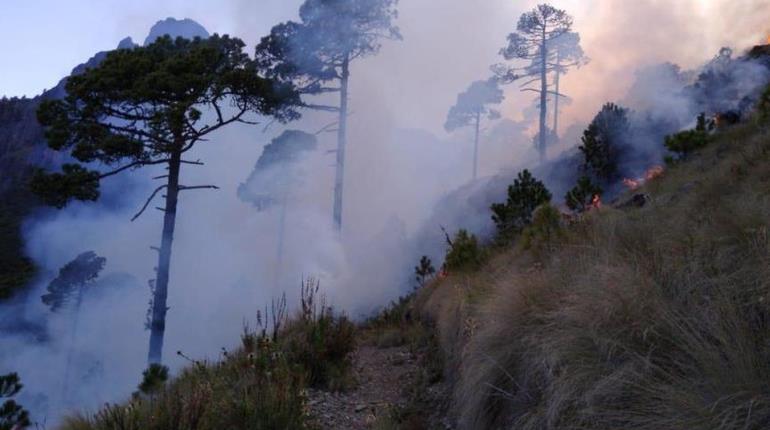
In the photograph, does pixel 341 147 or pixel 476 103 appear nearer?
pixel 341 147

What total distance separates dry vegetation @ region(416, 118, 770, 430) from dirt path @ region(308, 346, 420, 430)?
950 millimetres

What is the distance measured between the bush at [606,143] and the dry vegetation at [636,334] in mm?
13926

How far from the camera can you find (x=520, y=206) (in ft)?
37.3

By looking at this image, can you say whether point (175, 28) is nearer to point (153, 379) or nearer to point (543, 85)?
point (543, 85)

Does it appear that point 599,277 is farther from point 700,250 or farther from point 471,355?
point 471,355

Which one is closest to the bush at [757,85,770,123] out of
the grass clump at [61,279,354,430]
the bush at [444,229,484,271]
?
the bush at [444,229,484,271]

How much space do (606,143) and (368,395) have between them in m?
16.5

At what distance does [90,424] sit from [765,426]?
4661mm

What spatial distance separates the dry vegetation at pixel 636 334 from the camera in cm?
254

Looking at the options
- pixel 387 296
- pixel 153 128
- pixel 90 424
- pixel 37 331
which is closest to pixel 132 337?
pixel 37 331

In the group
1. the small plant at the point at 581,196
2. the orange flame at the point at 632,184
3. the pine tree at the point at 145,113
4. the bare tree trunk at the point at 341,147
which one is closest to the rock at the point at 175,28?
the bare tree trunk at the point at 341,147

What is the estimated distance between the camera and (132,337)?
36812 millimetres

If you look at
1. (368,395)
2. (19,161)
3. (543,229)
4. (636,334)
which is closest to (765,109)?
(543,229)

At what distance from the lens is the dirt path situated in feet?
18.4
